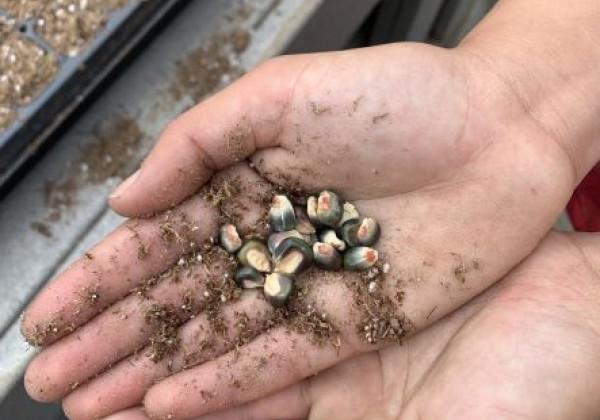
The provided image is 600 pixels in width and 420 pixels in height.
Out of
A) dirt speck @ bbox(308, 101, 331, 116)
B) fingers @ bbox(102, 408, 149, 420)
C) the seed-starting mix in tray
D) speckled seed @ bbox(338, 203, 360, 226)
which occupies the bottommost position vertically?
fingers @ bbox(102, 408, 149, 420)

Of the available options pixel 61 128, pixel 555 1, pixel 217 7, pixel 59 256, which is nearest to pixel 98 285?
pixel 59 256

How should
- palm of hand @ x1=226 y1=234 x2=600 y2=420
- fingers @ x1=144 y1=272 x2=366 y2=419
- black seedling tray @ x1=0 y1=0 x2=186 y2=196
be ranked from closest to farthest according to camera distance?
palm of hand @ x1=226 y1=234 x2=600 y2=420 → fingers @ x1=144 y1=272 x2=366 y2=419 → black seedling tray @ x1=0 y1=0 x2=186 y2=196

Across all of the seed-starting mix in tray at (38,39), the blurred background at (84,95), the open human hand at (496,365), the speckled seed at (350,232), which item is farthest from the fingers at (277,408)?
the seed-starting mix in tray at (38,39)

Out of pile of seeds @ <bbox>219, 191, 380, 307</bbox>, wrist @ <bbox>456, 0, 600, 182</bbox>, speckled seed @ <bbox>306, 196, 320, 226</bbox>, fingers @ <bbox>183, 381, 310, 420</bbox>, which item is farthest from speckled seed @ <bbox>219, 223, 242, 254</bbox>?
wrist @ <bbox>456, 0, 600, 182</bbox>

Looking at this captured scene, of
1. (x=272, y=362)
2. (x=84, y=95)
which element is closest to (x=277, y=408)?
(x=272, y=362)

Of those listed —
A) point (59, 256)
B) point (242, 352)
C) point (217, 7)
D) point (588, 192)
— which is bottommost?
point (588, 192)

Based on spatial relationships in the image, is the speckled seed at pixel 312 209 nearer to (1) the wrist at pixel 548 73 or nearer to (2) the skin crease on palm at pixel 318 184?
(2) the skin crease on palm at pixel 318 184

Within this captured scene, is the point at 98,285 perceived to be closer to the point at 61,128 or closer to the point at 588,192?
the point at 61,128

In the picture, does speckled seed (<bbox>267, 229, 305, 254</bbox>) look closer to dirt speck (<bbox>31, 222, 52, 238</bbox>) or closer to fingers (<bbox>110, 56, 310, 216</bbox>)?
fingers (<bbox>110, 56, 310, 216</bbox>)
